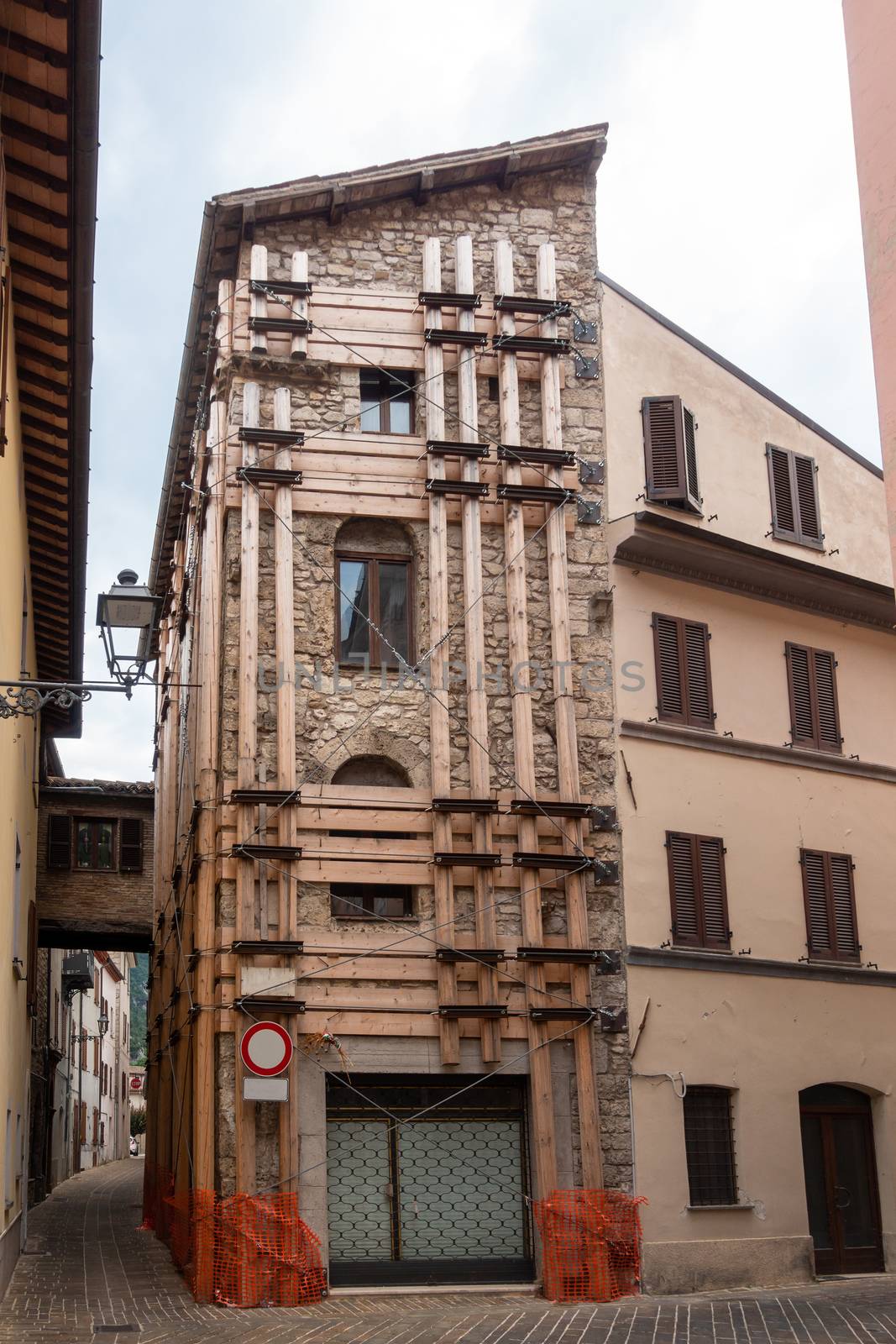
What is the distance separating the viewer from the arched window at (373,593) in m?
18.0

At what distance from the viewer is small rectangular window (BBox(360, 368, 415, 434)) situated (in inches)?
738

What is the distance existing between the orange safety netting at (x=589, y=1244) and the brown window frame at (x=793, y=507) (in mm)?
8689

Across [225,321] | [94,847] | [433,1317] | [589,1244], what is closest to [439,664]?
[225,321]

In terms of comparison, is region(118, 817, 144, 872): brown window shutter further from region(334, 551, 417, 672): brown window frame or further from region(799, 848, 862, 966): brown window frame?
region(799, 848, 862, 966): brown window frame

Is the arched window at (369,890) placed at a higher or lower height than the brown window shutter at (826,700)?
lower

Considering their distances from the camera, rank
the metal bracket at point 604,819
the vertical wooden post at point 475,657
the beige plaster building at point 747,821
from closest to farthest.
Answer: the vertical wooden post at point 475,657 → the beige plaster building at point 747,821 → the metal bracket at point 604,819

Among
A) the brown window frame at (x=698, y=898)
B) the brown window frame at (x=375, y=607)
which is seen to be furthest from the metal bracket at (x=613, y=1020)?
the brown window frame at (x=375, y=607)

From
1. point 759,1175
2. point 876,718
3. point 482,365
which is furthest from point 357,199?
point 759,1175

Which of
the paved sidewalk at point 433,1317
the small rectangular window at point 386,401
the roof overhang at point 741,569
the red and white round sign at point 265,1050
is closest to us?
the paved sidewalk at point 433,1317

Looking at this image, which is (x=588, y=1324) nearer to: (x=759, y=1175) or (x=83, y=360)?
(x=759, y=1175)

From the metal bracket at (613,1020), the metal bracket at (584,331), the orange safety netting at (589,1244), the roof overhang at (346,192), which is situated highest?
the roof overhang at (346,192)

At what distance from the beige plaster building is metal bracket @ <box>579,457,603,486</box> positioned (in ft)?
0.54

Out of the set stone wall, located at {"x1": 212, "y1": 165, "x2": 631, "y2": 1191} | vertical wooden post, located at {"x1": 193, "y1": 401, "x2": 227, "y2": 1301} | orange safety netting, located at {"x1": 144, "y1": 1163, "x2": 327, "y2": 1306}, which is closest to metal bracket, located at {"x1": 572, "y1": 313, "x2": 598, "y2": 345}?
stone wall, located at {"x1": 212, "y1": 165, "x2": 631, "y2": 1191}

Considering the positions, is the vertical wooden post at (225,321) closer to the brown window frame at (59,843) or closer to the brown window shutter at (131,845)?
the brown window frame at (59,843)
